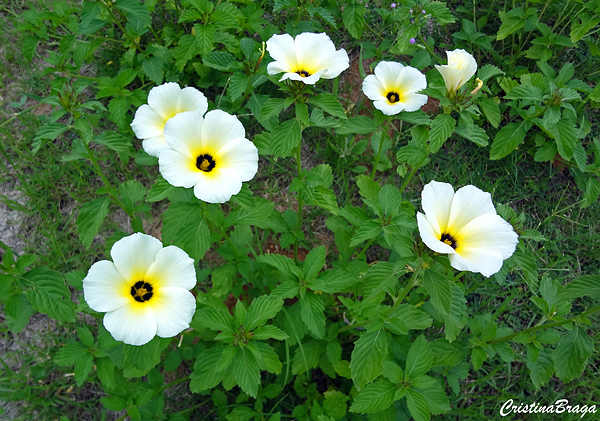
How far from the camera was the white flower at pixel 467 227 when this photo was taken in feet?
4.59

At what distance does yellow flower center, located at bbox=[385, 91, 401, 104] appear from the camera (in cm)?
222

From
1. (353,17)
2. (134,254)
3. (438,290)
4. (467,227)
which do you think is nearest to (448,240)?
(467,227)

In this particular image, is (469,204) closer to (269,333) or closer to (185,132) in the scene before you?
(269,333)

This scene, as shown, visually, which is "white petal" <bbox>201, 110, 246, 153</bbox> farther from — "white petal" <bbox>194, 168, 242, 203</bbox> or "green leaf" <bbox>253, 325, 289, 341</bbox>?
"green leaf" <bbox>253, 325, 289, 341</bbox>

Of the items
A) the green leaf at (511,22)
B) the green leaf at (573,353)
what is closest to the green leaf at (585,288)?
the green leaf at (573,353)

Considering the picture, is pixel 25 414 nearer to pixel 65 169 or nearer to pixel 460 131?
pixel 65 169

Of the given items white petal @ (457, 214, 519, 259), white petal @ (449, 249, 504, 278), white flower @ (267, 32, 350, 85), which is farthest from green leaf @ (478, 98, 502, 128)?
white petal @ (449, 249, 504, 278)

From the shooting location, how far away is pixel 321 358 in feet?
8.02

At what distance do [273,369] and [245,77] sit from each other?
170 cm

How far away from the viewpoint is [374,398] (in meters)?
1.92

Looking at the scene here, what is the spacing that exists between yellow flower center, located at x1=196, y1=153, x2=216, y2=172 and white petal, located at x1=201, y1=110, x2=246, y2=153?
46 millimetres

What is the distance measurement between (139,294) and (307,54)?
49.7 inches

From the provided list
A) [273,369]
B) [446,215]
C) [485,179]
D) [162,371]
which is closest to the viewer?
[446,215]

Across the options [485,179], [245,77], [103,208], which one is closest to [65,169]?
[103,208]
